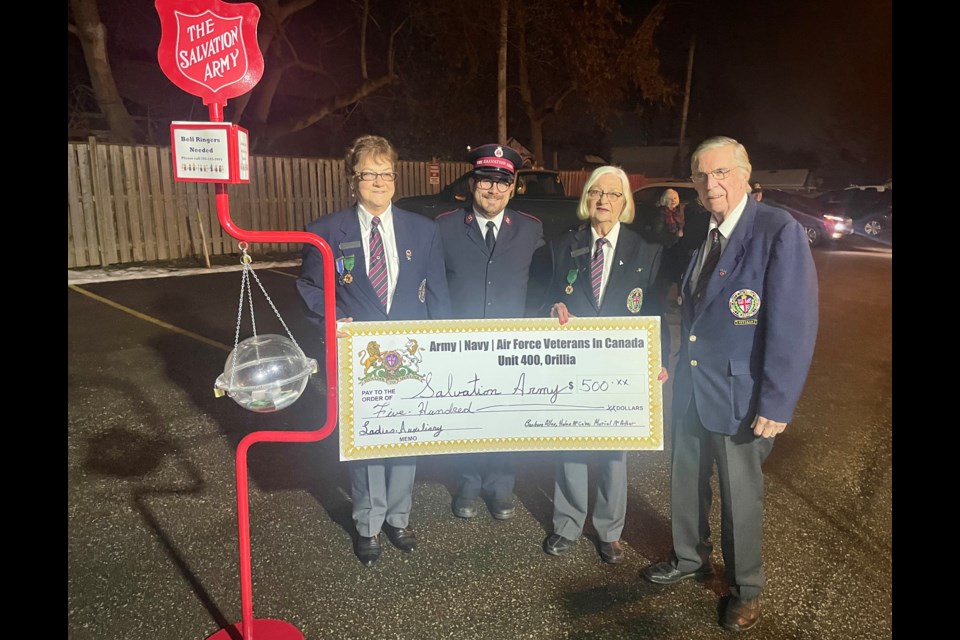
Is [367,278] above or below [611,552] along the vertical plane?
above

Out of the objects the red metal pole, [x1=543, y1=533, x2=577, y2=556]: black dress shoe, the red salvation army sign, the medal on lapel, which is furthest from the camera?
[x1=543, y1=533, x2=577, y2=556]: black dress shoe

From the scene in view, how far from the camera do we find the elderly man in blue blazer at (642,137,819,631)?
2.60m

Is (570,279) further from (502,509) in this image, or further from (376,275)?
(502,509)

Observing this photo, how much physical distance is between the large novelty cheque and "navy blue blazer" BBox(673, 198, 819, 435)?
25 cm

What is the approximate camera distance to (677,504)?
10.3 ft

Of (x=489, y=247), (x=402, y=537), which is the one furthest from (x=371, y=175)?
(x=402, y=537)

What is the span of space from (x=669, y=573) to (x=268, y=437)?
2017mm

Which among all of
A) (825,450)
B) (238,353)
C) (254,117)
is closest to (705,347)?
(238,353)

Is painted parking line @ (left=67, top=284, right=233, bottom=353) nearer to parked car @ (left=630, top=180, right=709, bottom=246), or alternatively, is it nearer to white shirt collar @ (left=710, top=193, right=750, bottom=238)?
parked car @ (left=630, top=180, right=709, bottom=246)

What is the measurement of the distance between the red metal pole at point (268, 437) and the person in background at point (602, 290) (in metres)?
1.04

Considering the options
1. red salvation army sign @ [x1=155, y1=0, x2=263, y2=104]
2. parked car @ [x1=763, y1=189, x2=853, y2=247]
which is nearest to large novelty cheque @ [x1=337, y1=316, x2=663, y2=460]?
red salvation army sign @ [x1=155, y1=0, x2=263, y2=104]

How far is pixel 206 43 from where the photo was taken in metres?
2.32

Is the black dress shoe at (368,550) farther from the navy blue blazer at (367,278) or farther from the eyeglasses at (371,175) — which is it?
the eyeglasses at (371,175)

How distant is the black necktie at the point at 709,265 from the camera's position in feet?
9.16
